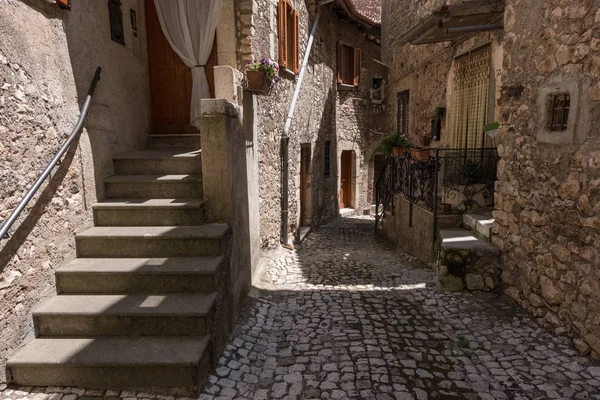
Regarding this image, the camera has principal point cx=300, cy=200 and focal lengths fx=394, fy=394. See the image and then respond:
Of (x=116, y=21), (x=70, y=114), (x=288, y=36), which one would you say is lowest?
(x=70, y=114)

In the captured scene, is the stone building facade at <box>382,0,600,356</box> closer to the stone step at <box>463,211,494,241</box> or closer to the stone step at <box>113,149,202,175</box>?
the stone step at <box>463,211,494,241</box>

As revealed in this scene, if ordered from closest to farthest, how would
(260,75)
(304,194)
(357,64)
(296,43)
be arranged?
(260,75), (296,43), (304,194), (357,64)

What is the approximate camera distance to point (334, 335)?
390 centimetres

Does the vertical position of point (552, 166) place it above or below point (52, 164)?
below

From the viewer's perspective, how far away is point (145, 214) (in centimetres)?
400

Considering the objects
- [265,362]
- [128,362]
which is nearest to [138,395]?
[128,362]

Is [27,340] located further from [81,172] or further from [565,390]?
[565,390]

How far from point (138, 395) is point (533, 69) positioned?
4645mm

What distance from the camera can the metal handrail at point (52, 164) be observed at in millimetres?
2635

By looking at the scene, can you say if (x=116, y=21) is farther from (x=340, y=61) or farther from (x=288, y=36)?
(x=340, y=61)

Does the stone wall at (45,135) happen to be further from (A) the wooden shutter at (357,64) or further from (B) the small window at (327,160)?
(A) the wooden shutter at (357,64)

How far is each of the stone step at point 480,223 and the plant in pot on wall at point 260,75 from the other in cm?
336

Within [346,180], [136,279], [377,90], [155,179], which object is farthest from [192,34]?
[377,90]

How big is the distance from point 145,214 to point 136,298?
0.99 meters
